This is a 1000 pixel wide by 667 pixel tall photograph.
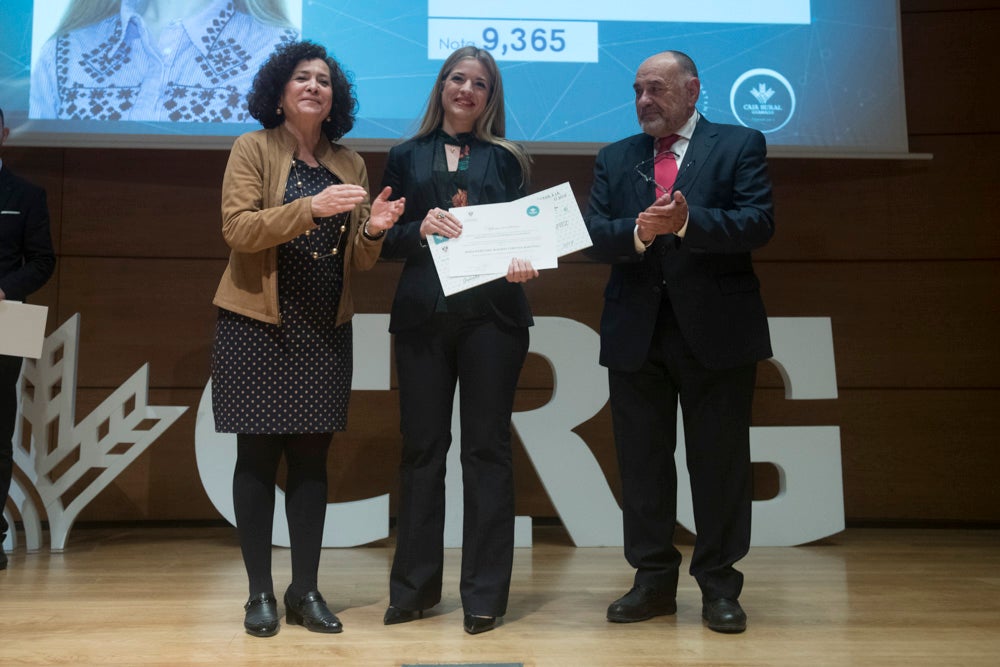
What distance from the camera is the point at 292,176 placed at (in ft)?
6.81

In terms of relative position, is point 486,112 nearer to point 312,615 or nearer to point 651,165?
point 651,165

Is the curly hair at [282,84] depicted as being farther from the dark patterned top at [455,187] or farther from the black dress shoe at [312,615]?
the black dress shoe at [312,615]

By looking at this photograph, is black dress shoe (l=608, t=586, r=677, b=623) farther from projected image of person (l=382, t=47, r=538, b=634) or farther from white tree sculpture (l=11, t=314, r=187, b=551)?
white tree sculpture (l=11, t=314, r=187, b=551)

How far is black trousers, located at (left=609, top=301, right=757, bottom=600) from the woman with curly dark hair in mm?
712

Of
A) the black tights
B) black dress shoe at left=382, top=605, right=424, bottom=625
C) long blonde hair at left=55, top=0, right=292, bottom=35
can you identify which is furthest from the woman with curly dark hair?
long blonde hair at left=55, top=0, right=292, bottom=35

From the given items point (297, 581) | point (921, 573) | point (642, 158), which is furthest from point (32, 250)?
point (921, 573)

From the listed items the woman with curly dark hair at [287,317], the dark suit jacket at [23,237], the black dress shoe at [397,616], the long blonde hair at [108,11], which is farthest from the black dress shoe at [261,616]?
the long blonde hair at [108,11]

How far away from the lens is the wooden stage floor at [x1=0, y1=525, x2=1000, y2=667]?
1.78 m

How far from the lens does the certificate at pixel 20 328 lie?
8.13 ft

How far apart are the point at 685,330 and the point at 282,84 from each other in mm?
1123

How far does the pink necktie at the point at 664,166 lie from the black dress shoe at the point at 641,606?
0.97m

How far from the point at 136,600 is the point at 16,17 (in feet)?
7.55

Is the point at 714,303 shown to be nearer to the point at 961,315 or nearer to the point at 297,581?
the point at 297,581

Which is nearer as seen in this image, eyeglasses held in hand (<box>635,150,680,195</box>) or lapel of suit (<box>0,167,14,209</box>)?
eyeglasses held in hand (<box>635,150,680,195</box>)
